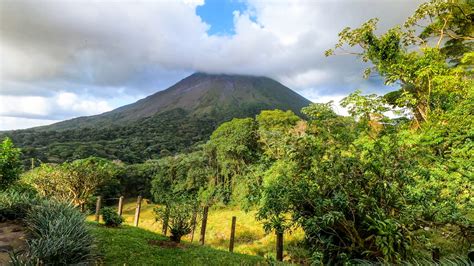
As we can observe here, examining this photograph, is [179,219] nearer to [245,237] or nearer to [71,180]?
[71,180]

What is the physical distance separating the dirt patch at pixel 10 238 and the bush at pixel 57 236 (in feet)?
0.59

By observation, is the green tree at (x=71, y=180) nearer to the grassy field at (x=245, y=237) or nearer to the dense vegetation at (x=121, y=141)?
the grassy field at (x=245, y=237)

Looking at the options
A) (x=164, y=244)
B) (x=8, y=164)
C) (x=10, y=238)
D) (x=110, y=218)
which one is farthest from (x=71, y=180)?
(x=10, y=238)

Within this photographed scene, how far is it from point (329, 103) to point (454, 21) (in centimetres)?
1485

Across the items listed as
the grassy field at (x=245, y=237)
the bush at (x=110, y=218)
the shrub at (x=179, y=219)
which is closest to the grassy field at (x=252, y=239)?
the grassy field at (x=245, y=237)

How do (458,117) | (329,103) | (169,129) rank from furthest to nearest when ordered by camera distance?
(169,129), (458,117), (329,103)

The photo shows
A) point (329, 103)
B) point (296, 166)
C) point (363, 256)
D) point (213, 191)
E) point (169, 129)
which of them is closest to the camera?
point (363, 256)

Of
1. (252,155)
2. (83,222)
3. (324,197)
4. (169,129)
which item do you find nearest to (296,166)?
(324,197)

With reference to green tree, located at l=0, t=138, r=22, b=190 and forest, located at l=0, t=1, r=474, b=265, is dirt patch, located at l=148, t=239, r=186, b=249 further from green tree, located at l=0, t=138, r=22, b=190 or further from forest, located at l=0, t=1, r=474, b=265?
green tree, located at l=0, t=138, r=22, b=190

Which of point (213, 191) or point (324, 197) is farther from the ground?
point (324, 197)

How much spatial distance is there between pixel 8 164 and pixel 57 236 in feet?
25.2

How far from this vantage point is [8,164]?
11.9 metres

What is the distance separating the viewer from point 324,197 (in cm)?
662

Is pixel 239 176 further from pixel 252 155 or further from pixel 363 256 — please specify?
pixel 363 256
